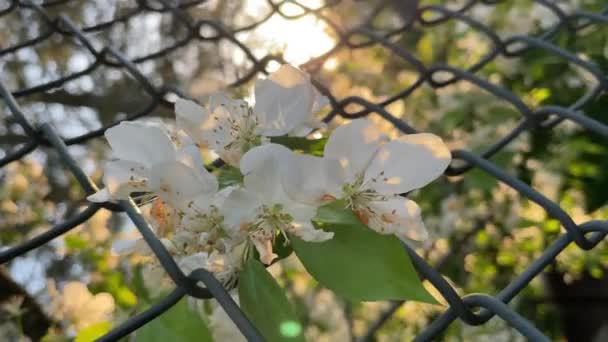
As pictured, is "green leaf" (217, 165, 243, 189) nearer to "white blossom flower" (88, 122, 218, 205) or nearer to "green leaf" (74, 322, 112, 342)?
"white blossom flower" (88, 122, 218, 205)

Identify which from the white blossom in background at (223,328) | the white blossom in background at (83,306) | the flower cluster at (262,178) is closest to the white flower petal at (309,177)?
the flower cluster at (262,178)

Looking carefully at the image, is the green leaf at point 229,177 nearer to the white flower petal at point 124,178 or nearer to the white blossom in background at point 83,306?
the white flower petal at point 124,178

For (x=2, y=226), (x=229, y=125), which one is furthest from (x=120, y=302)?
(x=2, y=226)

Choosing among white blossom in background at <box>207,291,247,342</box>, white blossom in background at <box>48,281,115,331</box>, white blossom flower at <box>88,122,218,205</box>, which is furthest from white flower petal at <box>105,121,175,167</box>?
white blossom in background at <box>48,281,115,331</box>

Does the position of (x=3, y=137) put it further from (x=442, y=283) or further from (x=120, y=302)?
(x=442, y=283)

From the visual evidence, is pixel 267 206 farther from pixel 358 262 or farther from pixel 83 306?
pixel 83 306

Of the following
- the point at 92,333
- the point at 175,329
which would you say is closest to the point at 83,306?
the point at 92,333
